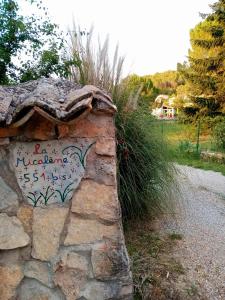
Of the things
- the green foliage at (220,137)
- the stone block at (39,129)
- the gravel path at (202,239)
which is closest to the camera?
the stone block at (39,129)

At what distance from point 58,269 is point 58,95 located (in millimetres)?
942

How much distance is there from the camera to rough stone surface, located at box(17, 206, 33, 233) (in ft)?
6.37

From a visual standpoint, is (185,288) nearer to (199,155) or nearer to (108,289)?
(108,289)

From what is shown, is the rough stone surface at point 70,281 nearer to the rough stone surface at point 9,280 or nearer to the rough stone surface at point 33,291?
the rough stone surface at point 33,291

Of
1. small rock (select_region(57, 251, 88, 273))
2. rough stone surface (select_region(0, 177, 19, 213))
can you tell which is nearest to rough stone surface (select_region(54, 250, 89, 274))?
small rock (select_region(57, 251, 88, 273))

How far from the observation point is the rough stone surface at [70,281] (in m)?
1.99

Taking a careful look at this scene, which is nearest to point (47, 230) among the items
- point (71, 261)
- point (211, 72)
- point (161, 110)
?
point (71, 261)

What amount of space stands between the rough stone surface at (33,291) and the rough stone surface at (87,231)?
0.28 metres

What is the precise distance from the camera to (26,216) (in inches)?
76.6

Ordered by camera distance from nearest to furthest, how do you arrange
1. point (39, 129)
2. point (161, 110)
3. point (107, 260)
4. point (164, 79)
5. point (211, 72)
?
point (39, 129) → point (107, 260) → point (161, 110) → point (211, 72) → point (164, 79)

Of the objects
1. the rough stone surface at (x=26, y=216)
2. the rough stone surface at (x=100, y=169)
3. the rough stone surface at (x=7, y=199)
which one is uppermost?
the rough stone surface at (x=100, y=169)

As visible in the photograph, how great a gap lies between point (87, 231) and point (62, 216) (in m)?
0.16

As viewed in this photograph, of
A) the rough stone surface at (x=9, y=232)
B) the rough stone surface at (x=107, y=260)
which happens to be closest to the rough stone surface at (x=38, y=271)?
the rough stone surface at (x=9, y=232)

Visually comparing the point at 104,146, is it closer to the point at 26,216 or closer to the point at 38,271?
the point at 26,216
